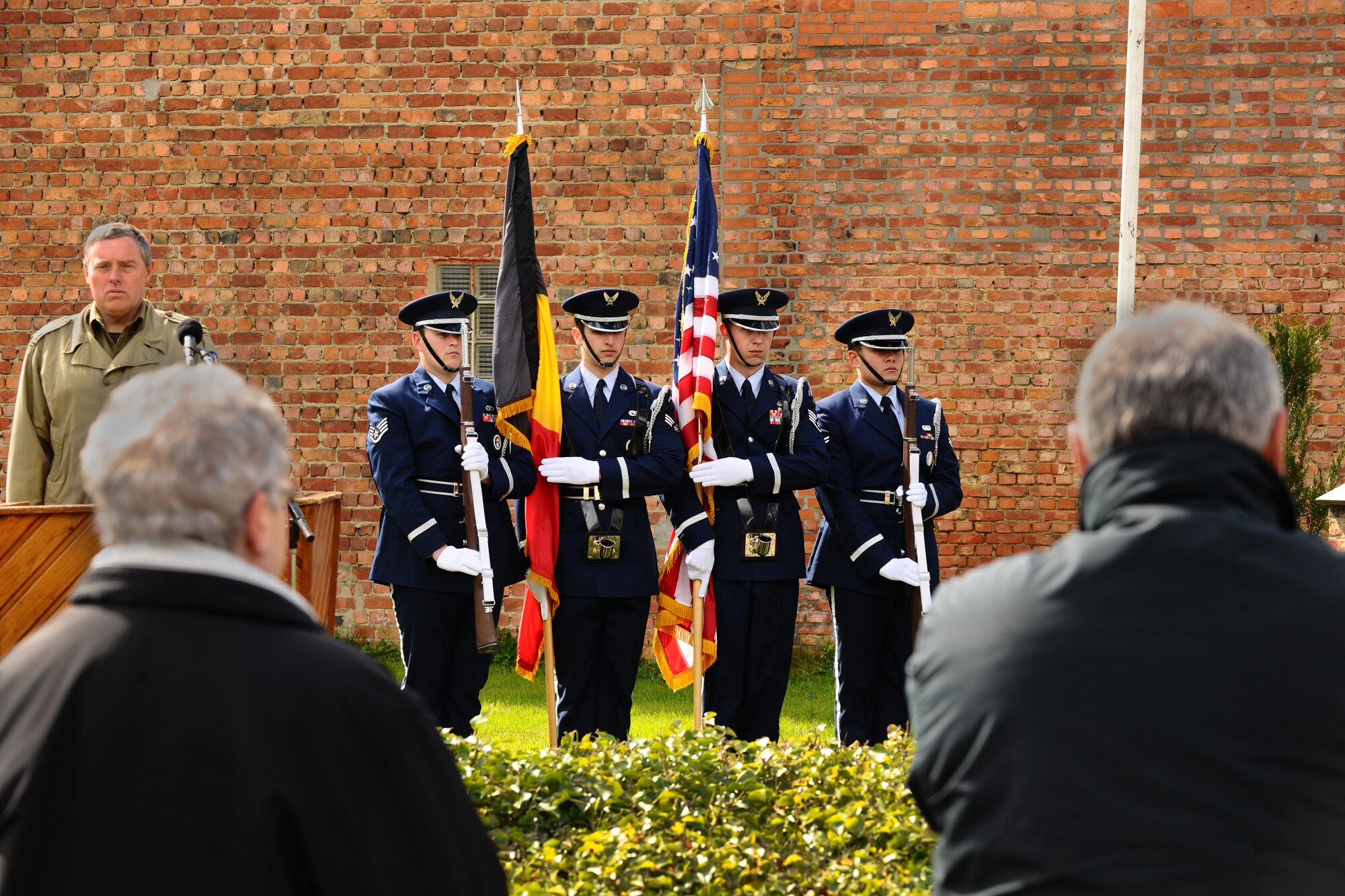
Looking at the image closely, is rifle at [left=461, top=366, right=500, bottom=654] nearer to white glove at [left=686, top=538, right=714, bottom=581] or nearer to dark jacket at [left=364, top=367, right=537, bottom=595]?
dark jacket at [left=364, top=367, right=537, bottom=595]

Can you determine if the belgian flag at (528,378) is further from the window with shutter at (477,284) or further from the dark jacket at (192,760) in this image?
the dark jacket at (192,760)

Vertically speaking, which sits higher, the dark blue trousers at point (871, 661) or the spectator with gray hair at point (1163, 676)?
the spectator with gray hair at point (1163, 676)

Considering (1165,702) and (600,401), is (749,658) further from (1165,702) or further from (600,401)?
(1165,702)

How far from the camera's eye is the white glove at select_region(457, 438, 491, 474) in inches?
205

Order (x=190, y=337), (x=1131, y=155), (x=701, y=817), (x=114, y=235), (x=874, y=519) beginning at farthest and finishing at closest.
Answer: (x=1131, y=155), (x=874, y=519), (x=114, y=235), (x=190, y=337), (x=701, y=817)

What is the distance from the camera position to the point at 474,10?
8.25 m

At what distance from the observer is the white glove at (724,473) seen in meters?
5.41

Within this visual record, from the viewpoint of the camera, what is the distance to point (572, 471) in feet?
17.2

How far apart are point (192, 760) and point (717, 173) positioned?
23.2 feet

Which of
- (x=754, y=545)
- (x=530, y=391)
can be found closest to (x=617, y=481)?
(x=530, y=391)

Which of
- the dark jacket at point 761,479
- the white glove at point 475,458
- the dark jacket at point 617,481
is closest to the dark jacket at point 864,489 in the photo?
the dark jacket at point 761,479

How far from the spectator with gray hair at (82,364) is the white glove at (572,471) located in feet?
4.48

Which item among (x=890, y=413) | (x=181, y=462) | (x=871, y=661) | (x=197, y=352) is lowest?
(x=871, y=661)

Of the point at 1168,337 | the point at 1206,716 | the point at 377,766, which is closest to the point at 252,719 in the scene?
the point at 377,766
